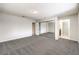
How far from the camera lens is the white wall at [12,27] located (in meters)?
5.11

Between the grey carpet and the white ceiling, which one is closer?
the grey carpet

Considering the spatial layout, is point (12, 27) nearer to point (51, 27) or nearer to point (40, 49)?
point (40, 49)

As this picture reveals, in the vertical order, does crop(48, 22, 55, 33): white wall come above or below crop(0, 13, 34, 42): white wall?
below

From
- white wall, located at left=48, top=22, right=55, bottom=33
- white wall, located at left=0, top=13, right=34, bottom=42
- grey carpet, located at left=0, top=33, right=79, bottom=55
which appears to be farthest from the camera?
white wall, located at left=48, top=22, right=55, bottom=33

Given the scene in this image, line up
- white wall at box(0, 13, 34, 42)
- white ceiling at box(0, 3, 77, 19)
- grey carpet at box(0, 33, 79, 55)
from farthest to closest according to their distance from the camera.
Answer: white wall at box(0, 13, 34, 42), white ceiling at box(0, 3, 77, 19), grey carpet at box(0, 33, 79, 55)

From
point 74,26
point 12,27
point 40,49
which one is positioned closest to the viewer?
point 40,49

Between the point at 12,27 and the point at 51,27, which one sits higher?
the point at 12,27

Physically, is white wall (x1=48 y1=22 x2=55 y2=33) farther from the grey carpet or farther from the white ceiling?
the white ceiling

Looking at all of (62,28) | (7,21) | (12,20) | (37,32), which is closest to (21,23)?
(12,20)

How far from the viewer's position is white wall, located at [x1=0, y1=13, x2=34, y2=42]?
16.8 feet

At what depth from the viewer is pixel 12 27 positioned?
5820 millimetres

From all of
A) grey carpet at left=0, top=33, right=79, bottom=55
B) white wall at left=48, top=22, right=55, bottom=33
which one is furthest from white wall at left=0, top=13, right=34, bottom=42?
white wall at left=48, top=22, right=55, bottom=33

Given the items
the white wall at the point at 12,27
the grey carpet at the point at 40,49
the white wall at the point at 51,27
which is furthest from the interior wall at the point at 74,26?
the white wall at the point at 51,27

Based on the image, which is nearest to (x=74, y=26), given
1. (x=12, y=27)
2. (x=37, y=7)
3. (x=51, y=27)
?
(x=37, y=7)
